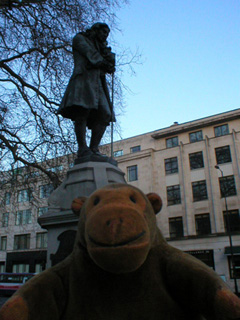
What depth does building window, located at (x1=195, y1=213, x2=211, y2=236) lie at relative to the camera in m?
27.0

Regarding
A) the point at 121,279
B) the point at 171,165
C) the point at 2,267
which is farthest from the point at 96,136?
the point at 2,267

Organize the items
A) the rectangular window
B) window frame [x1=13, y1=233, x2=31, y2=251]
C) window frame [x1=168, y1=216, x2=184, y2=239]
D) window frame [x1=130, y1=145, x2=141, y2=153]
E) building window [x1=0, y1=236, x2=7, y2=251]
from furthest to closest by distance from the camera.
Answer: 1. building window [x1=0, y1=236, x2=7, y2=251]
2. the rectangular window
3. window frame [x1=13, y1=233, x2=31, y2=251]
4. window frame [x1=130, y1=145, x2=141, y2=153]
5. window frame [x1=168, y1=216, x2=184, y2=239]

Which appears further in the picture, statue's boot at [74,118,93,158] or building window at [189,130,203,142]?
building window at [189,130,203,142]

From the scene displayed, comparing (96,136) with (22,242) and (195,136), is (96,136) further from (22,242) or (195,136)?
(22,242)

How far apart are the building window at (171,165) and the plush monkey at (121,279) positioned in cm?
2886

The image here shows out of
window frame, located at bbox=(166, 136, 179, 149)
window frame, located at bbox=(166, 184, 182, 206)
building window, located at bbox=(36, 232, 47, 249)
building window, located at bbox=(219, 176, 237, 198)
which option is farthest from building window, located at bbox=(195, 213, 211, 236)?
building window, located at bbox=(36, 232, 47, 249)

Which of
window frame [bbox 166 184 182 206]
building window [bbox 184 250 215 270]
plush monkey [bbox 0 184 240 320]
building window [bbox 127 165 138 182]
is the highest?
building window [bbox 127 165 138 182]

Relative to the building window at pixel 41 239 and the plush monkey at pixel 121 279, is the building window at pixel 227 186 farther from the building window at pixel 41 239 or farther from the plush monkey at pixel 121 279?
the plush monkey at pixel 121 279

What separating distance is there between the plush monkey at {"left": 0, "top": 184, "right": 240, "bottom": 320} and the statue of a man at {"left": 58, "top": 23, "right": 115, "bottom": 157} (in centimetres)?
277

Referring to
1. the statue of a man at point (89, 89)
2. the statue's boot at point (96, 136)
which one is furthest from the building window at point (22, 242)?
the statue of a man at point (89, 89)

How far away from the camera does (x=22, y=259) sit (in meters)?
36.9

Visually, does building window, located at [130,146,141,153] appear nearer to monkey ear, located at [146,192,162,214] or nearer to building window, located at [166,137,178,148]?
building window, located at [166,137,178,148]

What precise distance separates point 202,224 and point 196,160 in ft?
19.6

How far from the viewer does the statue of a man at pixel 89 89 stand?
4703 mm
